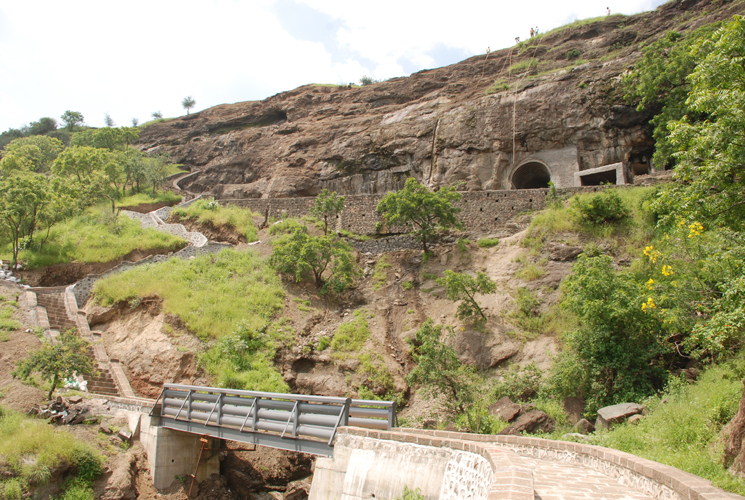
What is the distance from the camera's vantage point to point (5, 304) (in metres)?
17.2

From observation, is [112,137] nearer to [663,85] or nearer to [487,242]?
[487,242]

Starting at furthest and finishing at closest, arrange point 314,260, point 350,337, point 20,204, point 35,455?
point 20,204 → point 314,260 → point 350,337 → point 35,455

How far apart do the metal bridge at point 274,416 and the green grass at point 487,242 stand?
13805mm

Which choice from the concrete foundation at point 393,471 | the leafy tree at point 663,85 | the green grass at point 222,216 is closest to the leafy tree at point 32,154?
the green grass at point 222,216

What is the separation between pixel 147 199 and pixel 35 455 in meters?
28.0

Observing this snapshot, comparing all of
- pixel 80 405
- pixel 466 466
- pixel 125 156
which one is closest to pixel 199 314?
pixel 80 405

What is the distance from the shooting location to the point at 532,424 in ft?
38.7

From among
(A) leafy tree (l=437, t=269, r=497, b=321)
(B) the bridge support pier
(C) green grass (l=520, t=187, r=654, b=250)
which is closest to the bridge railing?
(B) the bridge support pier

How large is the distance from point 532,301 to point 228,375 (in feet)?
38.4

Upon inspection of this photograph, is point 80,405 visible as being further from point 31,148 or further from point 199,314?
point 31,148

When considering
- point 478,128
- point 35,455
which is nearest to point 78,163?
point 478,128

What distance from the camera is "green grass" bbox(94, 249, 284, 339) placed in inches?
709

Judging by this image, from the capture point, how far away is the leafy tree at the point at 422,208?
21.0m

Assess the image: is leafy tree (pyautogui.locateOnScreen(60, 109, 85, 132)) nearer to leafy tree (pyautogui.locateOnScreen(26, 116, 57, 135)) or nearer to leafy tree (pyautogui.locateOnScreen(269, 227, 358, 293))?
leafy tree (pyautogui.locateOnScreen(26, 116, 57, 135))
